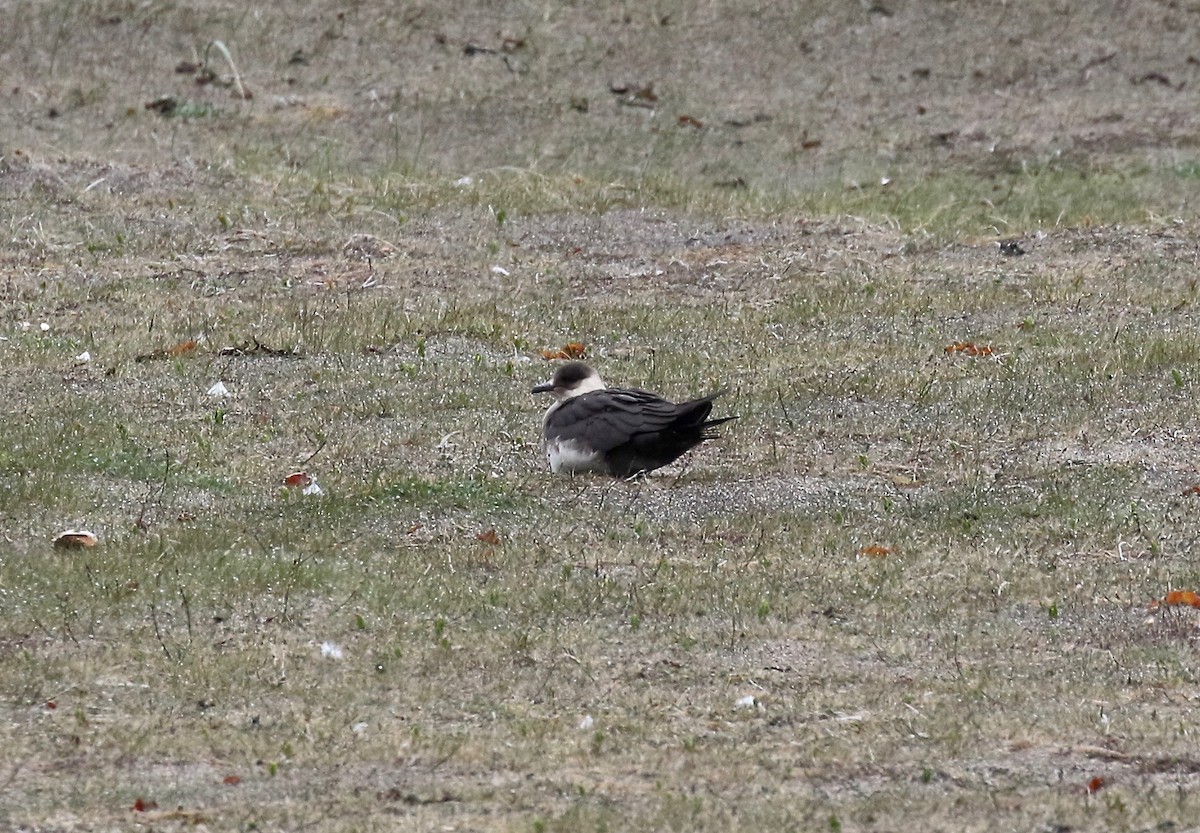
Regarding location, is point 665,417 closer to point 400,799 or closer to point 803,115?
point 400,799

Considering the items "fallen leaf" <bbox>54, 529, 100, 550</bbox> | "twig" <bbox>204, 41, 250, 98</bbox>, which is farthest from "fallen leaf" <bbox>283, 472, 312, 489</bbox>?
"twig" <bbox>204, 41, 250, 98</bbox>

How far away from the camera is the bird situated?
10164mm

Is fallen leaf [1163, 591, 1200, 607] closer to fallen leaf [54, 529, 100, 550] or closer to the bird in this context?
the bird

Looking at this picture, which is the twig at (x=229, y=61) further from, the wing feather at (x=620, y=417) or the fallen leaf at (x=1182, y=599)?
the fallen leaf at (x=1182, y=599)

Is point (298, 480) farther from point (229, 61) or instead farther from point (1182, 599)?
point (229, 61)

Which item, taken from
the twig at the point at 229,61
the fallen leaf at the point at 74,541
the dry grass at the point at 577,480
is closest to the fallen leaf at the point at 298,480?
the dry grass at the point at 577,480

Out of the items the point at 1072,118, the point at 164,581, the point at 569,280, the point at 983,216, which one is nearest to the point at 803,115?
the point at 1072,118

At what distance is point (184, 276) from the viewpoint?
16219mm

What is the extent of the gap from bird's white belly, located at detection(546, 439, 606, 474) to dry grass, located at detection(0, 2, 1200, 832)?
162 millimetres

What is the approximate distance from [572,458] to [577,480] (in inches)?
4.7

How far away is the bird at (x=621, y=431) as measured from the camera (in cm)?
1016

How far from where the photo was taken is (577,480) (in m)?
10.4

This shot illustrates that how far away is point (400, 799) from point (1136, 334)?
904cm

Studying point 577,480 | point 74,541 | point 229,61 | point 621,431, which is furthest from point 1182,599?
point 229,61
